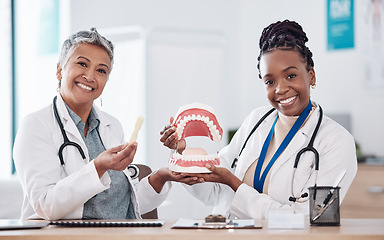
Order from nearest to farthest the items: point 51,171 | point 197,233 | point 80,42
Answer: point 197,233
point 51,171
point 80,42

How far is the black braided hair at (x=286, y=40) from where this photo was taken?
7.23 feet

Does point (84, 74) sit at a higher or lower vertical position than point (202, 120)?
higher

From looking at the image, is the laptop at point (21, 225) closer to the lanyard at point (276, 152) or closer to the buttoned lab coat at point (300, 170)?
the buttoned lab coat at point (300, 170)

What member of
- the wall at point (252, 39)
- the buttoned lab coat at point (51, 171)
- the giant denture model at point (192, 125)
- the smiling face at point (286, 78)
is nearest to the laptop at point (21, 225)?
the buttoned lab coat at point (51, 171)

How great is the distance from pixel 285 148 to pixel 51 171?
90 centimetres

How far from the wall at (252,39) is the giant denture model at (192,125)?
2.13m

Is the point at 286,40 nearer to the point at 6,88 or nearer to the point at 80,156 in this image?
the point at 80,156

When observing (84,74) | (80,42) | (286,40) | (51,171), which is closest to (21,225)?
(51,171)

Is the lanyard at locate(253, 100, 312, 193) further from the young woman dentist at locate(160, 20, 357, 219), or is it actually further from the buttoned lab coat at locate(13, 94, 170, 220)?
the buttoned lab coat at locate(13, 94, 170, 220)

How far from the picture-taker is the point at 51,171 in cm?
203

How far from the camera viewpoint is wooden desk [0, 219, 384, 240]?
1580 millimetres

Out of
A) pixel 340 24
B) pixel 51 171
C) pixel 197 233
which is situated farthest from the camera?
pixel 340 24

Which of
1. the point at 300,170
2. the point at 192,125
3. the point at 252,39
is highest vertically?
the point at 252,39

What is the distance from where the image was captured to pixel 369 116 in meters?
4.97
